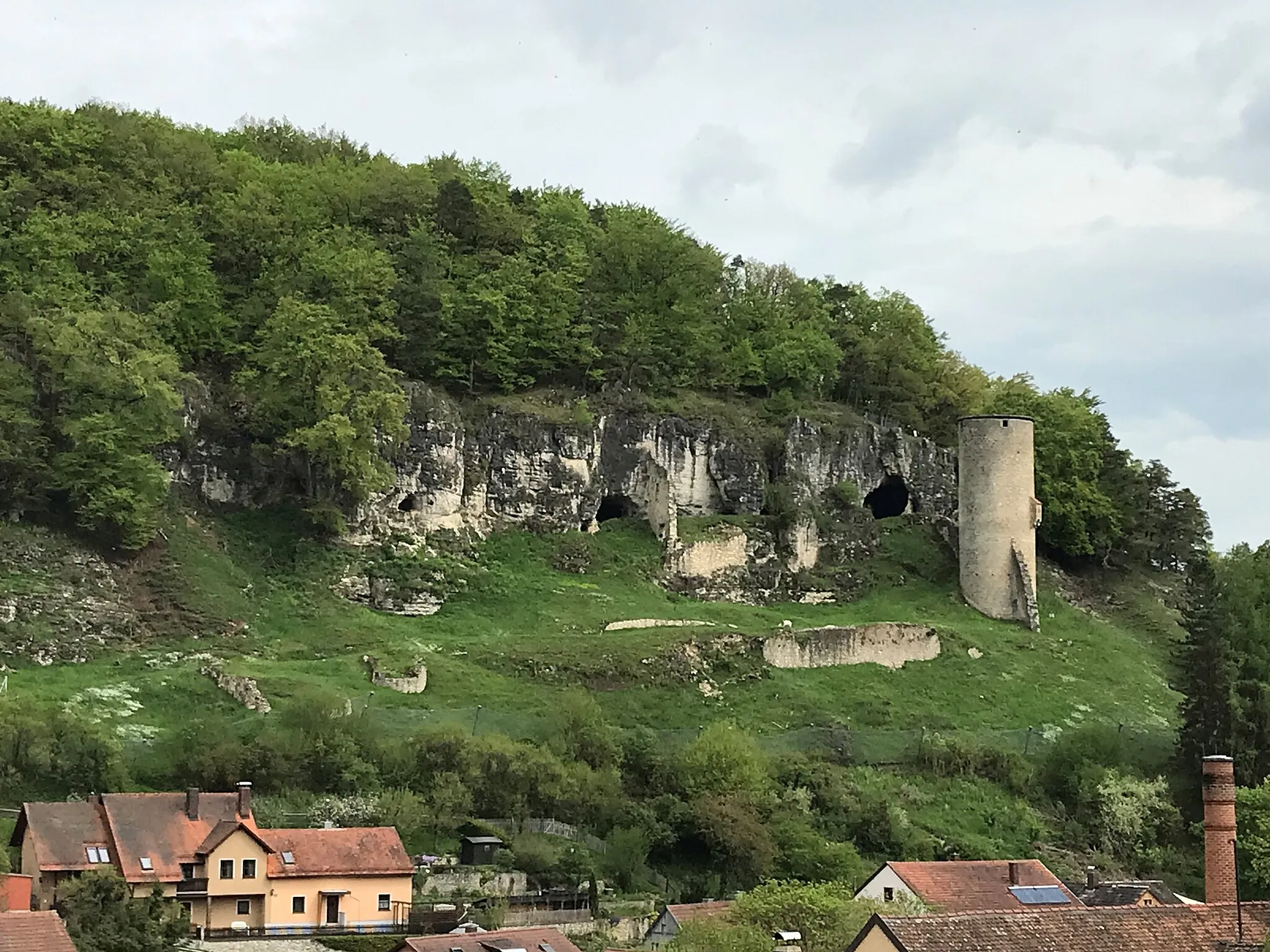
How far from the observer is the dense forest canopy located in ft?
208

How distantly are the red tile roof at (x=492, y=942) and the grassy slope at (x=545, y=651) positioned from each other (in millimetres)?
15085

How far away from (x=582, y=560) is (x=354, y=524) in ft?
28.6

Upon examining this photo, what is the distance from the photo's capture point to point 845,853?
48.2 metres

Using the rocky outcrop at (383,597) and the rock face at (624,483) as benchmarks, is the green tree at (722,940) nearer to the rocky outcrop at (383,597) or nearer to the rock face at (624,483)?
the rocky outcrop at (383,597)

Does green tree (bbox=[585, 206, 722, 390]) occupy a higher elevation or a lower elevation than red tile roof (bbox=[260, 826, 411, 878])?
higher

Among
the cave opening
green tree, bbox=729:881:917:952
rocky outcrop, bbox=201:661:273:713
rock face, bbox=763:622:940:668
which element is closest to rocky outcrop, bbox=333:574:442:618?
the cave opening

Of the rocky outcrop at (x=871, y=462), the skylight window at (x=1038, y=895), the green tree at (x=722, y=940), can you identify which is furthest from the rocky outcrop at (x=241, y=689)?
the rocky outcrop at (x=871, y=462)

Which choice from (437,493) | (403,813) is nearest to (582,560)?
(437,493)

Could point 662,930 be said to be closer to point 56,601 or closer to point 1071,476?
point 56,601

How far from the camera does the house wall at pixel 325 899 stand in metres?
43.3

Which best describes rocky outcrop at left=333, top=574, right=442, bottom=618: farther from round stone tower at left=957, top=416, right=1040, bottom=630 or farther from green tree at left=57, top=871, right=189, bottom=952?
green tree at left=57, top=871, right=189, bottom=952

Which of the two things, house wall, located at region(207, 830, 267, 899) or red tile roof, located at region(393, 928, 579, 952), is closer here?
red tile roof, located at region(393, 928, 579, 952)

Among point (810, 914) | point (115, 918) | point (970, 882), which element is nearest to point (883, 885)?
point (970, 882)

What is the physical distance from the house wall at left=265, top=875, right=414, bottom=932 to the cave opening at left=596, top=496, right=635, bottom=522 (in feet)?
106
